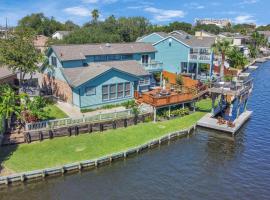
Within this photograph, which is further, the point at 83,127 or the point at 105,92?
the point at 105,92

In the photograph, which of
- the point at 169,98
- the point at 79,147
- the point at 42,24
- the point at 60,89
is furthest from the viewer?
the point at 42,24

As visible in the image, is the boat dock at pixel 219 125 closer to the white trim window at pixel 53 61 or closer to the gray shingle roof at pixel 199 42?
the gray shingle roof at pixel 199 42

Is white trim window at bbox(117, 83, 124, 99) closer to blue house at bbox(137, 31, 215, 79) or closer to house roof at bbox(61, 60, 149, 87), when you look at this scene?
house roof at bbox(61, 60, 149, 87)

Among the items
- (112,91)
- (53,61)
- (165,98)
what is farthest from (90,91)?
(165,98)

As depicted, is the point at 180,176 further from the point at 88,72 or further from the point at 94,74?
the point at 88,72

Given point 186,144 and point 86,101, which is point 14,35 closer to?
point 86,101

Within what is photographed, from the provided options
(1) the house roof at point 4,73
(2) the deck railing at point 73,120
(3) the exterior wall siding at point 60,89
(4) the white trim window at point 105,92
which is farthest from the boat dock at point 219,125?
(1) the house roof at point 4,73

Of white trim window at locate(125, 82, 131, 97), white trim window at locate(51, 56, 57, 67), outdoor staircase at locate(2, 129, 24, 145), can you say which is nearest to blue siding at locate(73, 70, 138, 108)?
white trim window at locate(125, 82, 131, 97)
